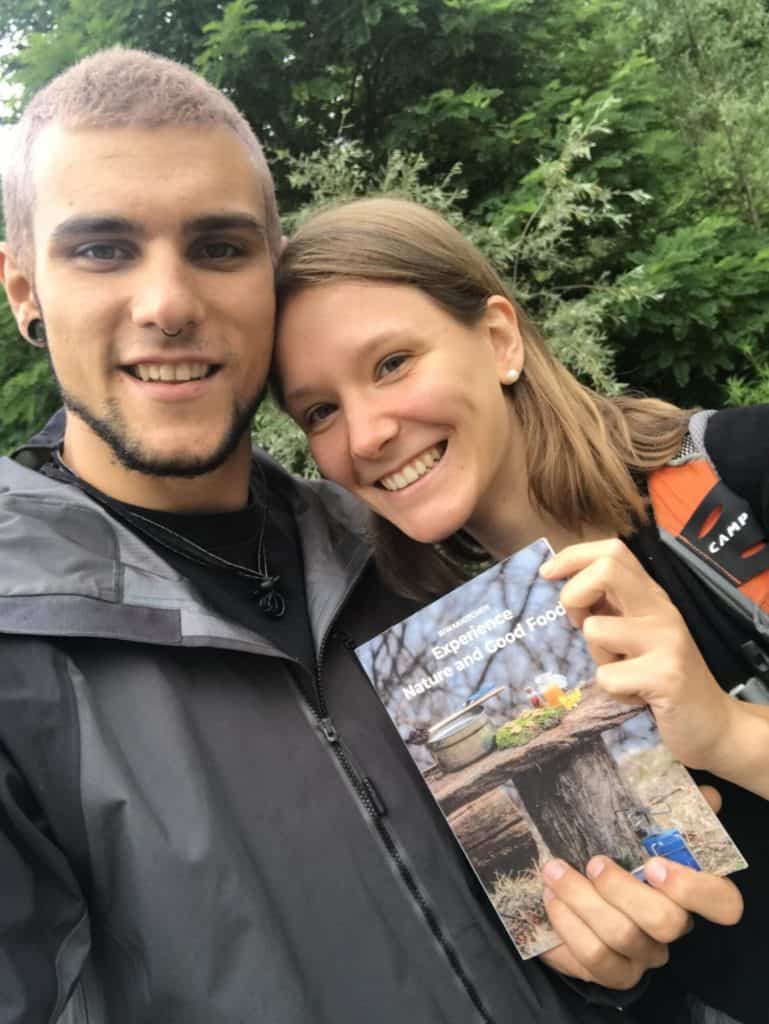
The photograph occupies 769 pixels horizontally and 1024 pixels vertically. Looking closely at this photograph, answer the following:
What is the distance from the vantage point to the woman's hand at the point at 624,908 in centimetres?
118

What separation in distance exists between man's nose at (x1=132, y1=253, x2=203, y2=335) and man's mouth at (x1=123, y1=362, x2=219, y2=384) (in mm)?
80

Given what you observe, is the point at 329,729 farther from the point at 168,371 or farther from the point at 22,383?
the point at 22,383

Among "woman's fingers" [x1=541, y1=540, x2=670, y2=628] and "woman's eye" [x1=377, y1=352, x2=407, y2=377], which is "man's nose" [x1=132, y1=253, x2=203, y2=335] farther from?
"woman's fingers" [x1=541, y1=540, x2=670, y2=628]

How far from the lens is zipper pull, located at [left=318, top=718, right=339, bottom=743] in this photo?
1.39 metres

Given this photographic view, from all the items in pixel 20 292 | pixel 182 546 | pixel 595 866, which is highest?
pixel 20 292

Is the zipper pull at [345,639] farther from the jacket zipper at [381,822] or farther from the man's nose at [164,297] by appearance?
the man's nose at [164,297]

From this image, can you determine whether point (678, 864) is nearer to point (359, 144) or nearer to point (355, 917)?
point (355, 917)

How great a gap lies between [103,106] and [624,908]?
6.36 ft

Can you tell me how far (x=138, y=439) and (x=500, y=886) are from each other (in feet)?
3.90


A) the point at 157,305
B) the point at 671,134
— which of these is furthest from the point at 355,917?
the point at 671,134

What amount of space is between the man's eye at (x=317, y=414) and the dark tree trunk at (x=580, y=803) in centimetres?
97

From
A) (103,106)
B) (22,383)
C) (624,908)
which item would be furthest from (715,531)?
(22,383)

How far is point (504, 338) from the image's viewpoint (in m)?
1.89

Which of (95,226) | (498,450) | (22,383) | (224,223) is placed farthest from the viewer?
(22,383)
